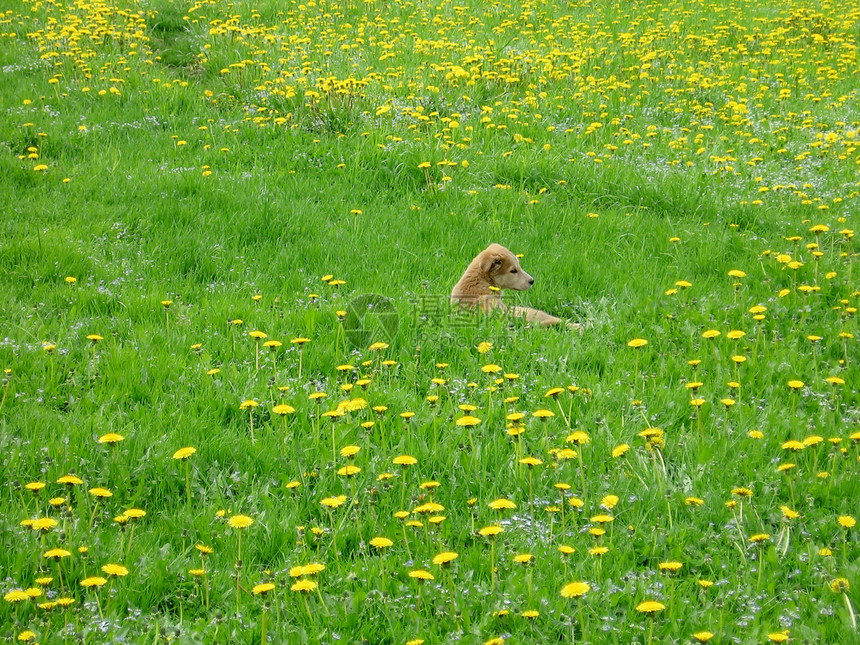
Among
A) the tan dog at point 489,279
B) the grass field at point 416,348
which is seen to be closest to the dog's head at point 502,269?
the tan dog at point 489,279

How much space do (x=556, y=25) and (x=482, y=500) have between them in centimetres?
1064

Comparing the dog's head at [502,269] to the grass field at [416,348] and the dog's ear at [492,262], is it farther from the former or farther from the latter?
the grass field at [416,348]

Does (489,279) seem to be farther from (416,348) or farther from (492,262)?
(416,348)

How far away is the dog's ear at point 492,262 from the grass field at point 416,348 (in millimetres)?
374

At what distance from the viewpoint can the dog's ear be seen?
18.7 feet

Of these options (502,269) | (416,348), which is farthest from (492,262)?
(416,348)

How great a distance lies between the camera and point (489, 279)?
5750 millimetres

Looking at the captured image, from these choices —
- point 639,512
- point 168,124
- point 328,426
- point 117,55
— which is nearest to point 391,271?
point 328,426

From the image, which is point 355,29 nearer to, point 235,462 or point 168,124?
point 168,124

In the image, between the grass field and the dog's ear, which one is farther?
the dog's ear

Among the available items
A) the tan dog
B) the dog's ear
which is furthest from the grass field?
the dog's ear

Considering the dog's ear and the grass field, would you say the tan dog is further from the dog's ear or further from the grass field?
the grass field

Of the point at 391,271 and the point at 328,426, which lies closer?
the point at 328,426

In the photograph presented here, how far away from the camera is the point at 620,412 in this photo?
170 inches
